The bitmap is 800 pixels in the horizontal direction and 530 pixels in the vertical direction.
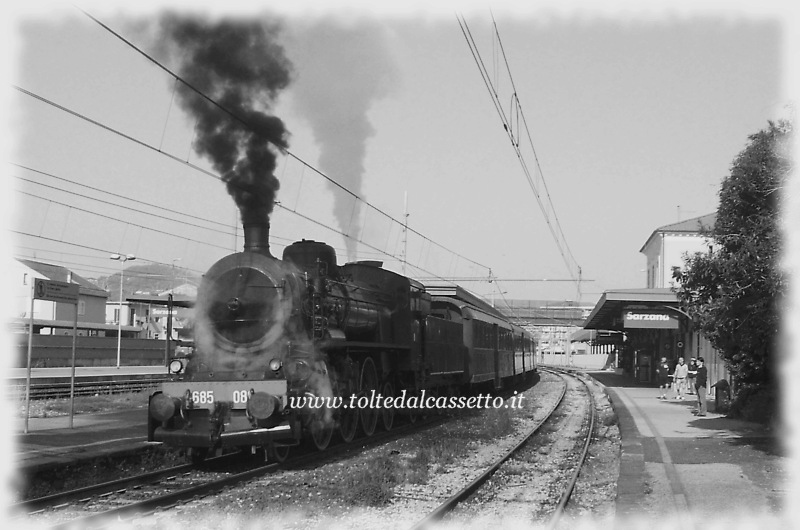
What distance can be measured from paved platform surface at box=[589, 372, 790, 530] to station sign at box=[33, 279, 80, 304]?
8.59 m

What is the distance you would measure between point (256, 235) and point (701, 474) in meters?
6.60

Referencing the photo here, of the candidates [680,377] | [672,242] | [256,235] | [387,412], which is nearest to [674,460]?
[387,412]

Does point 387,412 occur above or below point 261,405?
below

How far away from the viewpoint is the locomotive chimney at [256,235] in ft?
36.3

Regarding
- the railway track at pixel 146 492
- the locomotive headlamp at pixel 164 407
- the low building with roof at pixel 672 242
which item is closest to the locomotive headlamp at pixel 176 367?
the locomotive headlamp at pixel 164 407

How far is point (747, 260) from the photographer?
32.0 ft

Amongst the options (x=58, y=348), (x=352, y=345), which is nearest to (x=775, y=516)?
(x=352, y=345)

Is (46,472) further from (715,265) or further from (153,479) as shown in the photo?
(715,265)

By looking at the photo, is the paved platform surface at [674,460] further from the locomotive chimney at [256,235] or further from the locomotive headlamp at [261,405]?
the locomotive chimney at [256,235]

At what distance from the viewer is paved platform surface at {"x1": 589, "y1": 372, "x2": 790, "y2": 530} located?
7328 mm

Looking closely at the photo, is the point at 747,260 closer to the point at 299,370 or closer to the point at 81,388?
the point at 299,370

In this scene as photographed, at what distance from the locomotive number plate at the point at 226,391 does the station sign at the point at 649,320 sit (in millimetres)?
17640

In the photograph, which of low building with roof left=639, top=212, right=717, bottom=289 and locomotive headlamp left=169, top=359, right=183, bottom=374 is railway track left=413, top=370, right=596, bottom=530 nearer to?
locomotive headlamp left=169, top=359, right=183, bottom=374

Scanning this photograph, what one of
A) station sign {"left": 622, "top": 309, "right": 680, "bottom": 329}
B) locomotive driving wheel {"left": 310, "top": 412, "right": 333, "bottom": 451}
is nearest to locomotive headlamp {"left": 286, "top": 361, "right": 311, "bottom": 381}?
locomotive driving wheel {"left": 310, "top": 412, "right": 333, "bottom": 451}
